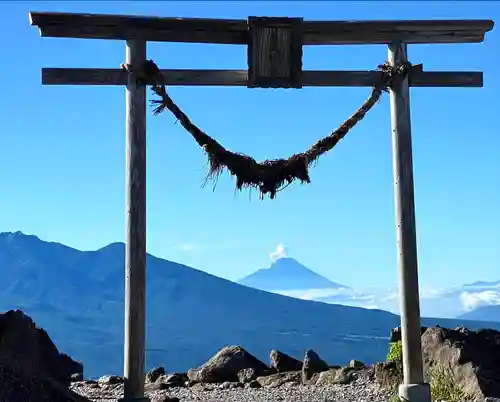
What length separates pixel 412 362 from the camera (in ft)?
25.5

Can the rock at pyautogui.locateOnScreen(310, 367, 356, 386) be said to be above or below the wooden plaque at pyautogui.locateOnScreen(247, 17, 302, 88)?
below

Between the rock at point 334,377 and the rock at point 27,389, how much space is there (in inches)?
204

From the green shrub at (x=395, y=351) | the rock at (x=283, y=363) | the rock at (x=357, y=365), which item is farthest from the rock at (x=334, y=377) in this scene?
the rock at (x=283, y=363)

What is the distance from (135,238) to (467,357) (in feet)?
14.6

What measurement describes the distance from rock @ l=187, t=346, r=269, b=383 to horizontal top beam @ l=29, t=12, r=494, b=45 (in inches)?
303

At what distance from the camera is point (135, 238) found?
289 inches

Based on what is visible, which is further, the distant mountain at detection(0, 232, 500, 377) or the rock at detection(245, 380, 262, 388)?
the distant mountain at detection(0, 232, 500, 377)

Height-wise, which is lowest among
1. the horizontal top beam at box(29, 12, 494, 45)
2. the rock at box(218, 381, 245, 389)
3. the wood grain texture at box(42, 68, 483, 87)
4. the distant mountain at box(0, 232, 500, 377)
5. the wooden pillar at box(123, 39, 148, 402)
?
the rock at box(218, 381, 245, 389)

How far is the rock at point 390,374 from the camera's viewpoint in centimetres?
973

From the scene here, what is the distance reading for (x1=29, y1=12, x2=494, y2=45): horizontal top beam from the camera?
24.7 feet

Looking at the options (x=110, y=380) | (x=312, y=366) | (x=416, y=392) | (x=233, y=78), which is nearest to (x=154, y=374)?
(x=110, y=380)

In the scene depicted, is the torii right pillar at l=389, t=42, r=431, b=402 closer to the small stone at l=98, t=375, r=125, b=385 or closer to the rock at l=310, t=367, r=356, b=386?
the rock at l=310, t=367, r=356, b=386

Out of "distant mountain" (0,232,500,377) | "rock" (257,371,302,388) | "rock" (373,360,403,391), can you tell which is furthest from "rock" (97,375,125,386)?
"distant mountain" (0,232,500,377)

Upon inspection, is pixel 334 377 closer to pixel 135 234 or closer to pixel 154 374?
pixel 154 374
